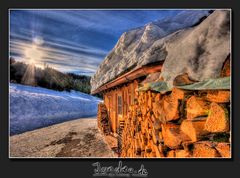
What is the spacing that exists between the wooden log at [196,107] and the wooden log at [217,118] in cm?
6

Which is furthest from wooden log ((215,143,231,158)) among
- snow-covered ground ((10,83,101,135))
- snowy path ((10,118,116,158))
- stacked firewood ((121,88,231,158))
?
snow-covered ground ((10,83,101,135))

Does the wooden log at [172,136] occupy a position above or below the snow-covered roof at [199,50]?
below

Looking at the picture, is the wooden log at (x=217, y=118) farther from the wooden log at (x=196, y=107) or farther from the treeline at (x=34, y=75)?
the treeline at (x=34, y=75)

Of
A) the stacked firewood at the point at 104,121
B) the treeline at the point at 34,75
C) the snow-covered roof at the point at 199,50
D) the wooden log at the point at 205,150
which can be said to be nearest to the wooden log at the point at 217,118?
the wooden log at the point at 205,150

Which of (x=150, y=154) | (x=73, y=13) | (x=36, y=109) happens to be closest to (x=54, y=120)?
(x=36, y=109)

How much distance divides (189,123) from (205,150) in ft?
0.81

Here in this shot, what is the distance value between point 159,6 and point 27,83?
2825 millimetres

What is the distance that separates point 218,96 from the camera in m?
1.54

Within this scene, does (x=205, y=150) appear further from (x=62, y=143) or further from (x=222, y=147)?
(x=62, y=143)

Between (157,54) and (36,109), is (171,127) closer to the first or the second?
(157,54)

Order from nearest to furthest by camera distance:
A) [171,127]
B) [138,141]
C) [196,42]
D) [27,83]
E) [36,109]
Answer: [196,42], [171,127], [138,141], [27,83], [36,109]

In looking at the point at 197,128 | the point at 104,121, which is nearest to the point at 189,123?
the point at 197,128

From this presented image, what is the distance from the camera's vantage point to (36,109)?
489cm

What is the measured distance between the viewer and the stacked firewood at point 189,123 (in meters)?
1.54
